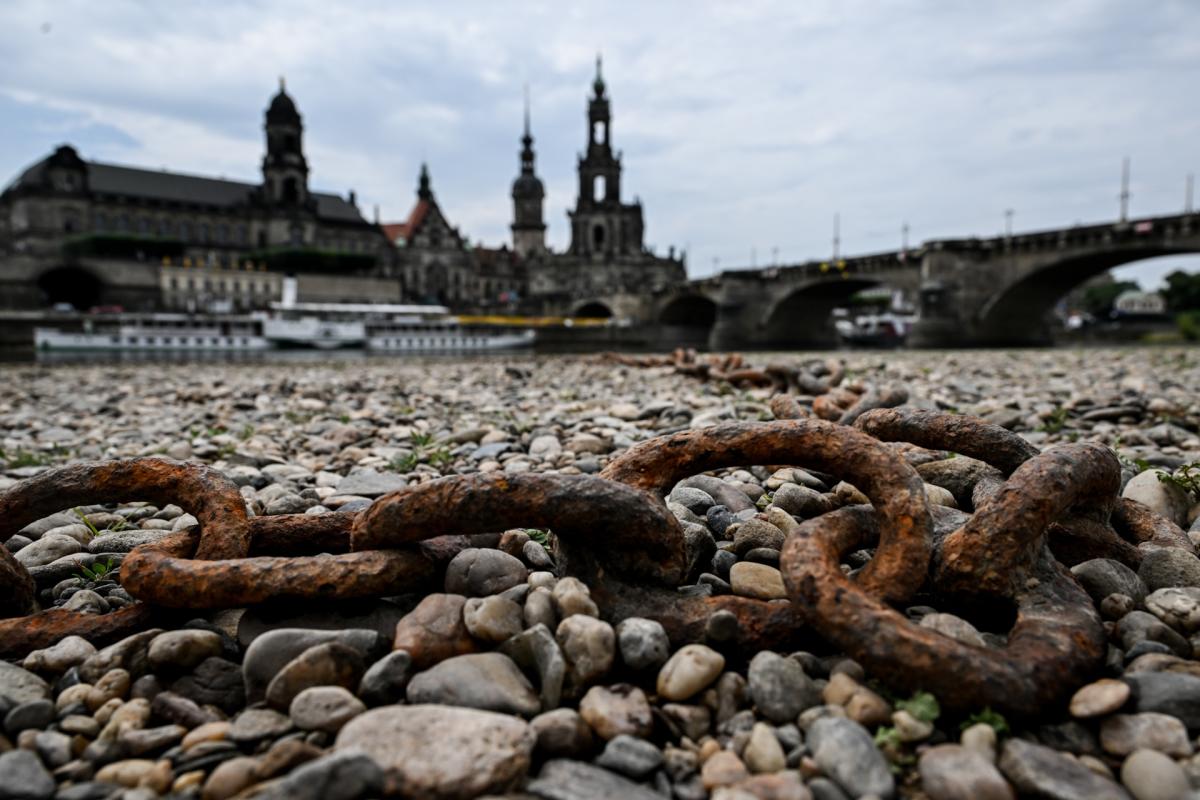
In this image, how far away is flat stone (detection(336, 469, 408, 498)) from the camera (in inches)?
120

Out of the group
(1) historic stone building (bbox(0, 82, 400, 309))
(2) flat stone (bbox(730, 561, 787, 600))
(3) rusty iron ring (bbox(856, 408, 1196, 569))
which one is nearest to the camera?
(2) flat stone (bbox(730, 561, 787, 600))

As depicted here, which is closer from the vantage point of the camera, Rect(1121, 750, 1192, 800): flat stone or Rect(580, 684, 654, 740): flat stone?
Rect(1121, 750, 1192, 800): flat stone

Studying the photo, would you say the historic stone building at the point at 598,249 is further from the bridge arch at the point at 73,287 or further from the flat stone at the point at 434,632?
the flat stone at the point at 434,632

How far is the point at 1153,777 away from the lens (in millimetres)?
1111

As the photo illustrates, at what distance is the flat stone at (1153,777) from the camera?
1097mm

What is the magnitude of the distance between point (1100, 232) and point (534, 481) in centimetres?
3337

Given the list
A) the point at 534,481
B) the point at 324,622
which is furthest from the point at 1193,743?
the point at 324,622

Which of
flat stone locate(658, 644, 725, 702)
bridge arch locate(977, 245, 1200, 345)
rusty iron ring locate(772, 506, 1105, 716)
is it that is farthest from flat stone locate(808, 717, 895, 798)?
bridge arch locate(977, 245, 1200, 345)

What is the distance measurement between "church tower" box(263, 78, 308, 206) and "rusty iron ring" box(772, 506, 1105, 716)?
89.8m

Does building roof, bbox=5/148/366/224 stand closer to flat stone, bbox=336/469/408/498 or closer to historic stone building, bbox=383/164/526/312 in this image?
historic stone building, bbox=383/164/526/312

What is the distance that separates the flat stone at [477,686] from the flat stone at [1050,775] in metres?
0.81

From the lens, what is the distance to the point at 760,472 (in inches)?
120

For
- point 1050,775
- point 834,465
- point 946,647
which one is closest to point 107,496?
point 834,465

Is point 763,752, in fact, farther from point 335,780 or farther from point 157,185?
point 157,185
